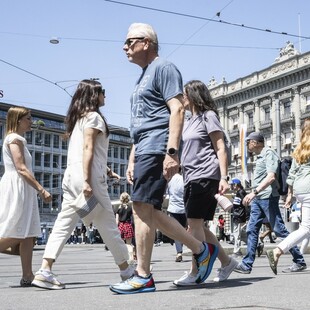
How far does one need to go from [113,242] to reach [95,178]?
567 mm

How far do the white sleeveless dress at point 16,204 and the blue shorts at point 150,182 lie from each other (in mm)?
1528

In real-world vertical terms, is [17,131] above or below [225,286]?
above

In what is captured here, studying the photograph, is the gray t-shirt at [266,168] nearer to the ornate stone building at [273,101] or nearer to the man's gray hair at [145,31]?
the man's gray hair at [145,31]

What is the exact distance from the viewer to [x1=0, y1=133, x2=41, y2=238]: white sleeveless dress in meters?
5.44

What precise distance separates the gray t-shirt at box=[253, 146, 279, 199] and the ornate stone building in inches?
1811

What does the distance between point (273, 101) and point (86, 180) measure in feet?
184

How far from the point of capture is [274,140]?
2292 inches

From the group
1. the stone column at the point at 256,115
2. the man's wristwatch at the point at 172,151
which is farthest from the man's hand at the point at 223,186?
the stone column at the point at 256,115

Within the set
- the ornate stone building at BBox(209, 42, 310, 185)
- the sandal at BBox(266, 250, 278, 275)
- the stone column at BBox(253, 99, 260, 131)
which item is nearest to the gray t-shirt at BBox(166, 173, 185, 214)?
the sandal at BBox(266, 250, 278, 275)

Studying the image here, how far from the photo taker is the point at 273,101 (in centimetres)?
5922

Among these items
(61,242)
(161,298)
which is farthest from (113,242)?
(161,298)

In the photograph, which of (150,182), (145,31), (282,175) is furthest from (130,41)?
(282,175)

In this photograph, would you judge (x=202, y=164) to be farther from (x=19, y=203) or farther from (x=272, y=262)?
(x=19, y=203)

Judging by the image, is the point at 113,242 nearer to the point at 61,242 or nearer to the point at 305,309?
the point at 61,242
